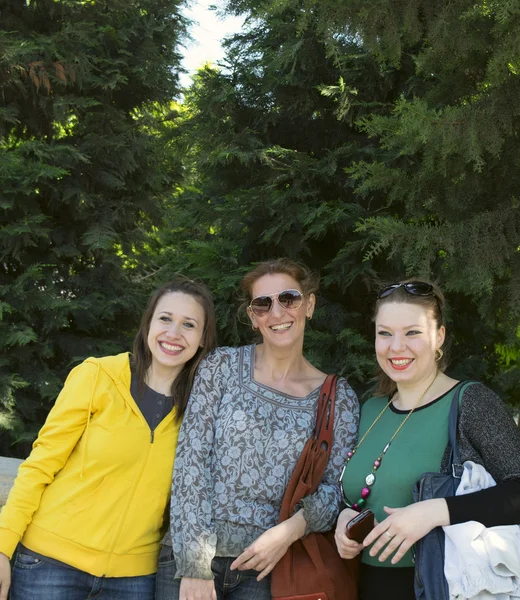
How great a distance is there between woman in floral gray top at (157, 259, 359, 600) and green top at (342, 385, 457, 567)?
0.16 m

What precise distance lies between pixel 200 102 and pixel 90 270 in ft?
6.81

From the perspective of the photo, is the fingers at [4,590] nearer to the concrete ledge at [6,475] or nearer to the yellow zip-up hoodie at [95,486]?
the yellow zip-up hoodie at [95,486]

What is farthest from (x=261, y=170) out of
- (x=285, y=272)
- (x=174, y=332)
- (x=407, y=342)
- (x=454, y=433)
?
(x=454, y=433)

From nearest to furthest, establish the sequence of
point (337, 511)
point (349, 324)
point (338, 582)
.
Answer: point (338, 582) → point (337, 511) → point (349, 324)

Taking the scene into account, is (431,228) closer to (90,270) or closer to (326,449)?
(326,449)

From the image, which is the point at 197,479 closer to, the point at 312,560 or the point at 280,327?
the point at 312,560

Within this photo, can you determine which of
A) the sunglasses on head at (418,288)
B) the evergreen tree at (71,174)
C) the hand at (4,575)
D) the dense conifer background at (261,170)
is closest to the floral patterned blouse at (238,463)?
the sunglasses on head at (418,288)

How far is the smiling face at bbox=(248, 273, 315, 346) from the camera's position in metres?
3.03

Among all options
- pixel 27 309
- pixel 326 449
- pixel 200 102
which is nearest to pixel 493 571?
pixel 326 449

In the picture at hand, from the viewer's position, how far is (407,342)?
267 cm

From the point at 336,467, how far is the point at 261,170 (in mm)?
2798

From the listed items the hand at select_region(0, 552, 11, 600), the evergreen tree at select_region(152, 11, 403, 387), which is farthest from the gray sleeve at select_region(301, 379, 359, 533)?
the evergreen tree at select_region(152, 11, 403, 387)

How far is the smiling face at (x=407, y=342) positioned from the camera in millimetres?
2652

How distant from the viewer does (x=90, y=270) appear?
6215mm
